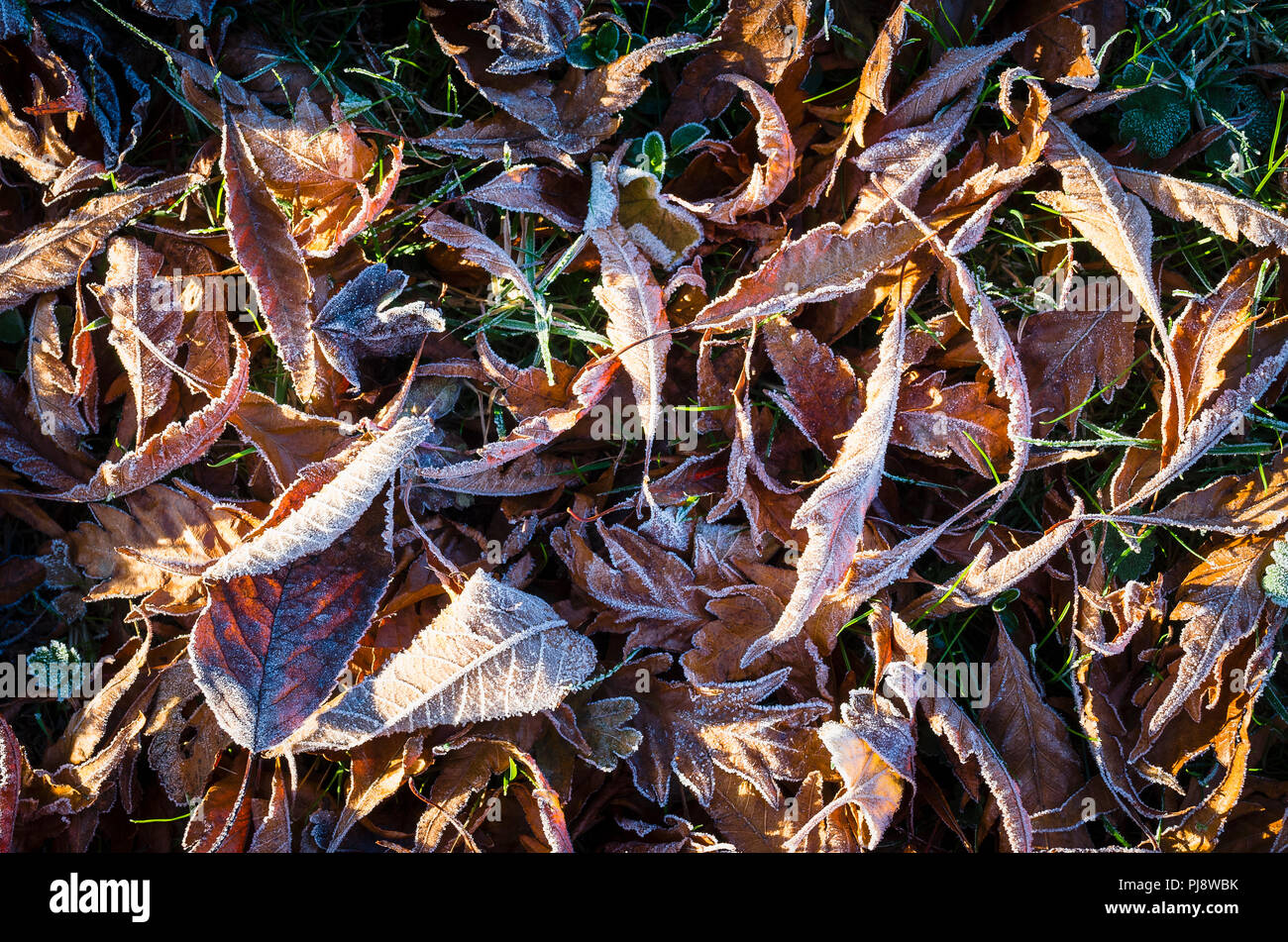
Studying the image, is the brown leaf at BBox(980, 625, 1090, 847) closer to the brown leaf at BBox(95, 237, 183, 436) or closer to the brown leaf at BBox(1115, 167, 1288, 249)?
the brown leaf at BBox(1115, 167, 1288, 249)

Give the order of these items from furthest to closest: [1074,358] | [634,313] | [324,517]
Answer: [1074,358] → [634,313] → [324,517]

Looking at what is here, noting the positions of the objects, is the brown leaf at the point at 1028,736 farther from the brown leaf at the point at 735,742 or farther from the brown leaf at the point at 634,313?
the brown leaf at the point at 634,313

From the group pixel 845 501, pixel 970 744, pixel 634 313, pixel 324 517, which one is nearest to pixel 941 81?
pixel 634 313

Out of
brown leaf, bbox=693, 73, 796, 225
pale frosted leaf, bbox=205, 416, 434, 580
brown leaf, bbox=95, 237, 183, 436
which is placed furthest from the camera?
brown leaf, bbox=95, 237, 183, 436

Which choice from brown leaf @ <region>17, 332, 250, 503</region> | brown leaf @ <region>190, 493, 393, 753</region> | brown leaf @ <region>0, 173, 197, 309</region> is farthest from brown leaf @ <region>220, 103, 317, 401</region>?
brown leaf @ <region>190, 493, 393, 753</region>

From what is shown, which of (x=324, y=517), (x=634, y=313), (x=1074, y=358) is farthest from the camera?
(x=1074, y=358)

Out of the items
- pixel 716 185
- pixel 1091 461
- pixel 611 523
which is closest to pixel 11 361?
pixel 611 523

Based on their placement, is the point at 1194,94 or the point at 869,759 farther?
the point at 1194,94

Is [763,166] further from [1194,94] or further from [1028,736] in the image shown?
[1028,736]

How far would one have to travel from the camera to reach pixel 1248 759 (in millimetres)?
2152

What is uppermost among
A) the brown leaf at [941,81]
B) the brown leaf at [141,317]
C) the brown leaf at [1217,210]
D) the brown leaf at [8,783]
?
the brown leaf at [941,81]

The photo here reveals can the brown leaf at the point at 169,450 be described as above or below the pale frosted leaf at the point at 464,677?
above

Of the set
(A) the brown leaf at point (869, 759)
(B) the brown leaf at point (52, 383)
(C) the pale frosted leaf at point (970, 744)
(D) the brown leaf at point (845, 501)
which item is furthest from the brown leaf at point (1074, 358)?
(B) the brown leaf at point (52, 383)
